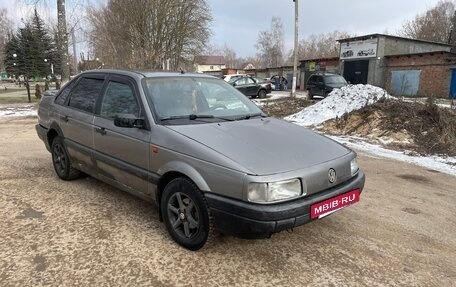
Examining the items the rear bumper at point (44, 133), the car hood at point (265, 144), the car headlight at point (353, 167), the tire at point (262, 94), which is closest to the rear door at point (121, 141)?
the car hood at point (265, 144)

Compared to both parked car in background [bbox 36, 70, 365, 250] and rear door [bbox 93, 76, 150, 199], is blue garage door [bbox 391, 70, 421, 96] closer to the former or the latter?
parked car in background [bbox 36, 70, 365, 250]

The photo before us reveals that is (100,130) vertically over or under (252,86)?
over

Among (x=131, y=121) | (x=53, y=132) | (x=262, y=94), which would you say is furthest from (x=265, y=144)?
(x=262, y=94)

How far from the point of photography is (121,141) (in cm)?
392

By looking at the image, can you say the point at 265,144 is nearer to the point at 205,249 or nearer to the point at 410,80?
the point at 205,249

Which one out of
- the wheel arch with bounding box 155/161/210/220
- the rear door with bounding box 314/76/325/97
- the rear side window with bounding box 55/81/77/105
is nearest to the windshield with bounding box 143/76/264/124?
the wheel arch with bounding box 155/161/210/220

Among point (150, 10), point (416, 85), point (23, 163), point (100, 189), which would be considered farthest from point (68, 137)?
point (416, 85)

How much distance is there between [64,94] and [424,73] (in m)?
29.9

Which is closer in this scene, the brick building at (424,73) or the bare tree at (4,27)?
the brick building at (424,73)

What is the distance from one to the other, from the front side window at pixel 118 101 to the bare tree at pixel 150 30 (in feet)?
59.4

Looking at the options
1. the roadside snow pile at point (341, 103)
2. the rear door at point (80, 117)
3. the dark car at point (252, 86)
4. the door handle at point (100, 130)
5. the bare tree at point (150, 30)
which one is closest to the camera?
the door handle at point (100, 130)

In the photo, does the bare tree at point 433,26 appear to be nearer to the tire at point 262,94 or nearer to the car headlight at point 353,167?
the tire at point 262,94

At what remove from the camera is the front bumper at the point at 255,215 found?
2822 millimetres

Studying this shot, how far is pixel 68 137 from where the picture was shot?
497 cm
